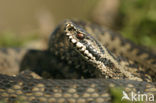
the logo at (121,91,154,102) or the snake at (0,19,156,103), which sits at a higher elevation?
the snake at (0,19,156,103)

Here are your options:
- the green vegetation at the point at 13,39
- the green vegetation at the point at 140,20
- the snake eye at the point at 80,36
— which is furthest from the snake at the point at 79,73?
the green vegetation at the point at 13,39

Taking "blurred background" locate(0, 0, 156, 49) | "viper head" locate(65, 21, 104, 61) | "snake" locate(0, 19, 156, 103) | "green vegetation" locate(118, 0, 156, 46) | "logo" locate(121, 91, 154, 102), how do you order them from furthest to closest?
"blurred background" locate(0, 0, 156, 49), "green vegetation" locate(118, 0, 156, 46), "viper head" locate(65, 21, 104, 61), "snake" locate(0, 19, 156, 103), "logo" locate(121, 91, 154, 102)

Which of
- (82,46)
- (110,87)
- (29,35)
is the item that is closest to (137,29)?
(29,35)

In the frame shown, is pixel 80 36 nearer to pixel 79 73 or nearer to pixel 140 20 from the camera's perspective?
pixel 79 73

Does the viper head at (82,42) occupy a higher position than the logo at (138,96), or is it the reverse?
the viper head at (82,42)

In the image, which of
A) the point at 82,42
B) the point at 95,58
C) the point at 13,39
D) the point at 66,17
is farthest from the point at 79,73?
the point at 66,17

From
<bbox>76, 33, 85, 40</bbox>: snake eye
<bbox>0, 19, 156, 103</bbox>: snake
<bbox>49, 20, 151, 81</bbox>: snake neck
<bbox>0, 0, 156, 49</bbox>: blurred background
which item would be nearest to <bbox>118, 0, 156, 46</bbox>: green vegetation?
<bbox>0, 0, 156, 49</bbox>: blurred background

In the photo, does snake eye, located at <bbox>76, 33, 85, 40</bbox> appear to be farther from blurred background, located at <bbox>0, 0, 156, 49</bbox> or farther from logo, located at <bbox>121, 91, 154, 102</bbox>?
blurred background, located at <bbox>0, 0, 156, 49</bbox>

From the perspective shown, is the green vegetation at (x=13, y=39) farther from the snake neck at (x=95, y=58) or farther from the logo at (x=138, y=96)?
the logo at (x=138, y=96)
